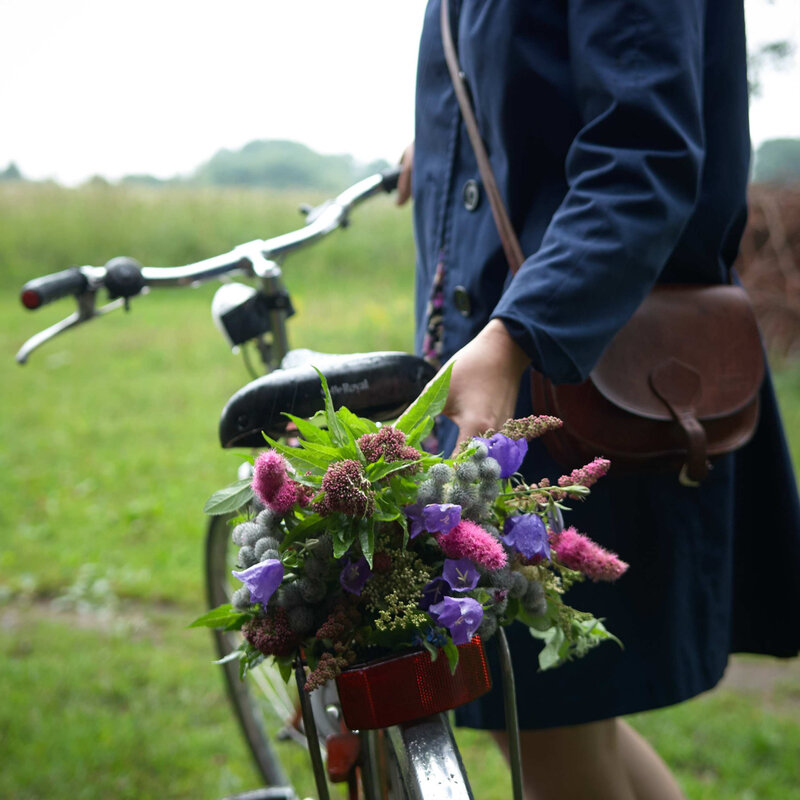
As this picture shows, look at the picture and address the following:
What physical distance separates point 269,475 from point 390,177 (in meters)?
1.25

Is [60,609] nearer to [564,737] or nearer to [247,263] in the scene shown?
[247,263]

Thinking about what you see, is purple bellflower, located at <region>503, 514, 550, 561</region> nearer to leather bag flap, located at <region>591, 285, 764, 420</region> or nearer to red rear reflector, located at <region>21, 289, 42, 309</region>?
leather bag flap, located at <region>591, 285, 764, 420</region>

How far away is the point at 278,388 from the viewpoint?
1.07 metres

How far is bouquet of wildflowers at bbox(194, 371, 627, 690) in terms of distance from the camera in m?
0.78

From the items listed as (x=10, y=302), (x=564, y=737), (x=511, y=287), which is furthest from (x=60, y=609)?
(x=10, y=302)

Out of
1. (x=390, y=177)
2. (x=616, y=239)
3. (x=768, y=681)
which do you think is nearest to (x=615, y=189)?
(x=616, y=239)

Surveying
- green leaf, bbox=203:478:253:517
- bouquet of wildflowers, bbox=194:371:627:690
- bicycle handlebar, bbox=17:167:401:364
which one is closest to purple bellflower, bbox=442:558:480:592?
bouquet of wildflowers, bbox=194:371:627:690

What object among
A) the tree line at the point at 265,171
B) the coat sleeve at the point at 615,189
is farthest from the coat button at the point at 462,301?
the tree line at the point at 265,171

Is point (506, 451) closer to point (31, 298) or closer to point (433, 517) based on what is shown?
point (433, 517)

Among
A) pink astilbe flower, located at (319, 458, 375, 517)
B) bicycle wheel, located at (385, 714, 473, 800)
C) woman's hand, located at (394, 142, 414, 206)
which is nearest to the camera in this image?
pink astilbe flower, located at (319, 458, 375, 517)

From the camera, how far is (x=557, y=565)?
2.83ft

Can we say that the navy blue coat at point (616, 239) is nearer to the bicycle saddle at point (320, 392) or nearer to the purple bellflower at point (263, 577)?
the bicycle saddle at point (320, 392)

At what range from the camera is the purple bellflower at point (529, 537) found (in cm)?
82

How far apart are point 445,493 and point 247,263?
0.99 meters
